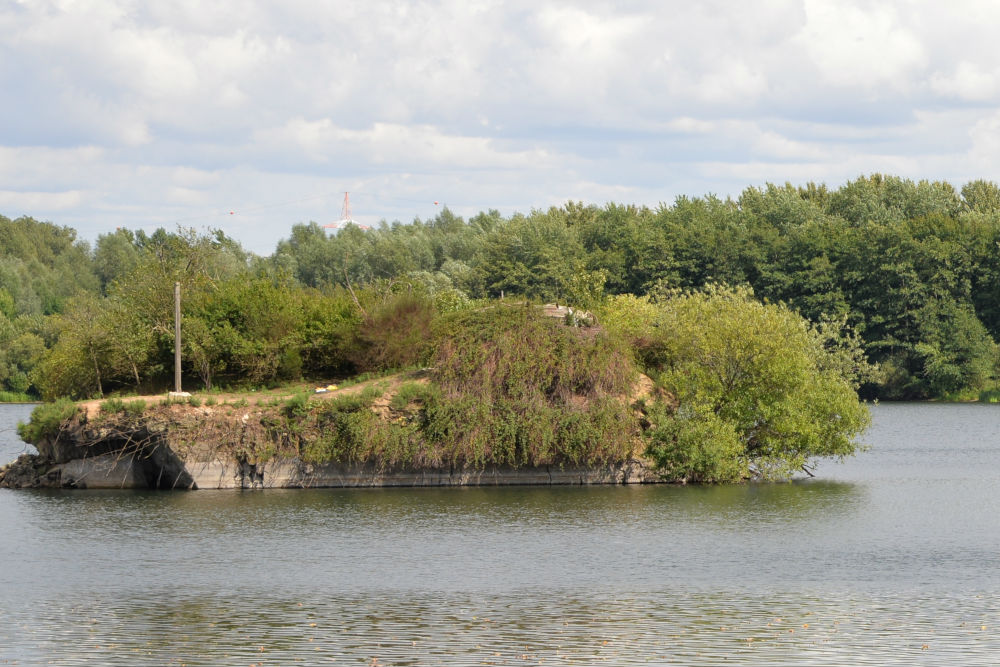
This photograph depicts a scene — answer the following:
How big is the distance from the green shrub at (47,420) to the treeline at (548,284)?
7.89 m

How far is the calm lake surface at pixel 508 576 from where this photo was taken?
81.8 ft

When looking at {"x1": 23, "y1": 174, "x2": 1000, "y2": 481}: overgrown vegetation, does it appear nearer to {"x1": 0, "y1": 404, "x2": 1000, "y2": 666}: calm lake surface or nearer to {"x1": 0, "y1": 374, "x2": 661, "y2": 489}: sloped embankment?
{"x1": 0, "y1": 374, "x2": 661, "y2": 489}: sloped embankment

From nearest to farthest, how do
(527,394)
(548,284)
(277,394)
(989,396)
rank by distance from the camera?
(527,394)
(277,394)
(989,396)
(548,284)

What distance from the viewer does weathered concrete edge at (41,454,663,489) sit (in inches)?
1956

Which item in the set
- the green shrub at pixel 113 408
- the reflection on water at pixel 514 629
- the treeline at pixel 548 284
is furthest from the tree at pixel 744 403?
the green shrub at pixel 113 408

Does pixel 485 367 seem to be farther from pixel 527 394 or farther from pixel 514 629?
pixel 514 629

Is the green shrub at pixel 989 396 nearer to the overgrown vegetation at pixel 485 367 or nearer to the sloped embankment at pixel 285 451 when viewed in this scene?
the overgrown vegetation at pixel 485 367

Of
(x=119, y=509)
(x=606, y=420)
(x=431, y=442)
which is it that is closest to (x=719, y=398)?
(x=606, y=420)

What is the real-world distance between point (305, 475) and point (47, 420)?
1039 cm

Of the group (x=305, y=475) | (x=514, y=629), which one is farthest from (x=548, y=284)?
(x=514, y=629)

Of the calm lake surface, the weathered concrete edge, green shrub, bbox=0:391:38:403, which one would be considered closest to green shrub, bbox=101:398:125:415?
the weathered concrete edge

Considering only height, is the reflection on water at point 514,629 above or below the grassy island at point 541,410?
below

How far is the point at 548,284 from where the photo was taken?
425ft

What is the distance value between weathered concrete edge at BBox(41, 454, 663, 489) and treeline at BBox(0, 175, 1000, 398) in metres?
6.85
